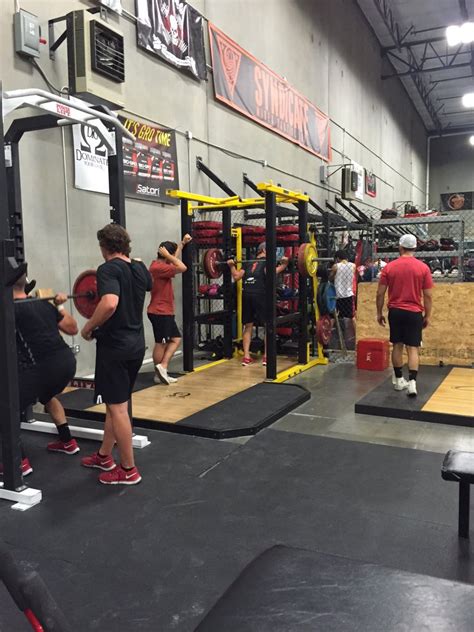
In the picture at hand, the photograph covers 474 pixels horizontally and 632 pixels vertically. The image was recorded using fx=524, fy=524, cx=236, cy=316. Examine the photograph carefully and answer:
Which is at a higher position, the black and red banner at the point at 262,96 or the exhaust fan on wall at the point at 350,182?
the black and red banner at the point at 262,96

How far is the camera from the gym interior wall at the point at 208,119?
4.87m

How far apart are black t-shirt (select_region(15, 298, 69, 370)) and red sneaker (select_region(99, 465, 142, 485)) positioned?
76 cm

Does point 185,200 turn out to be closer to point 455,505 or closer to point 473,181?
point 455,505

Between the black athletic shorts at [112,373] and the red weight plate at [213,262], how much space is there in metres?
3.30

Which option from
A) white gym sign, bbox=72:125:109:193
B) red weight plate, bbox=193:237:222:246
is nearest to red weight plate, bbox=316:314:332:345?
red weight plate, bbox=193:237:222:246

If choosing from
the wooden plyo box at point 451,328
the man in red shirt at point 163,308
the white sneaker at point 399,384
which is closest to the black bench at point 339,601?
the white sneaker at point 399,384

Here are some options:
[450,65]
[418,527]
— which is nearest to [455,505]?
[418,527]

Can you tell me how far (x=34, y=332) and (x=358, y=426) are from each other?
2377 mm

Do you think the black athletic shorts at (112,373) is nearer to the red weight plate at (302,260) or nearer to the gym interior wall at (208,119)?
the gym interior wall at (208,119)

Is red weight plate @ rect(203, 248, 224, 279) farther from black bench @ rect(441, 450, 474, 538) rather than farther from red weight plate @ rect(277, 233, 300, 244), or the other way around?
black bench @ rect(441, 450, 474, 538)

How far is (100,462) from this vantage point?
308cm

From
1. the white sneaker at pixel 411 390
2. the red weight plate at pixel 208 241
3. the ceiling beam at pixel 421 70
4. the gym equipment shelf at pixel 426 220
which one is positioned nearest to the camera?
the white sneaker at pixel 411 390

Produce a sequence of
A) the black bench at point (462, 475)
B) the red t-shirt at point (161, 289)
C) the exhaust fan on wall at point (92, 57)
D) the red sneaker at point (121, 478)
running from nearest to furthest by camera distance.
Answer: the black bench at point (462, 475)
the red sneaker at point (121, 478)
the exhaust fan on wall at point (92, 57)
the red t-shirt at point (161, 289)

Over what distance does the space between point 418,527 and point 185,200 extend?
4222 mm
